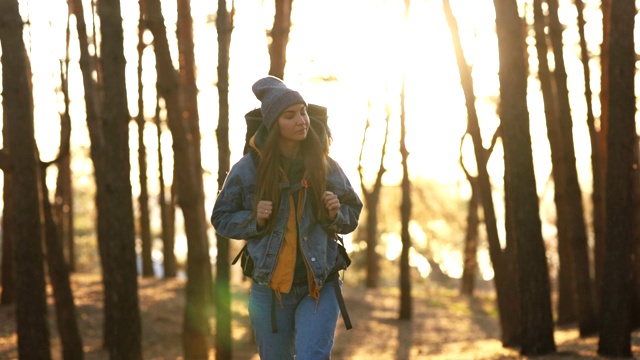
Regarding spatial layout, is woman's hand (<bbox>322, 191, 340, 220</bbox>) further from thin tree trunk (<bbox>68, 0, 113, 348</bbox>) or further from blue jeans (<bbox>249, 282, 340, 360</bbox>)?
thin tree trunk (<bbox>68, 0, 113, 348</bbox>)

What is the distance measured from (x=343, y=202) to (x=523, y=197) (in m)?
6.19

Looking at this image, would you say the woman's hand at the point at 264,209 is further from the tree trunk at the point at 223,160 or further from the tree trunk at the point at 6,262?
the tree trunk at the point at 6,262

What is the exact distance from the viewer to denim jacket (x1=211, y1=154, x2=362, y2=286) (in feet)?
19.4

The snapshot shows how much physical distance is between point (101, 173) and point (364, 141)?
17.0m

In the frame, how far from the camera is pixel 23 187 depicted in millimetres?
11117

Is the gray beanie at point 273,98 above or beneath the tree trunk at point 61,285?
above

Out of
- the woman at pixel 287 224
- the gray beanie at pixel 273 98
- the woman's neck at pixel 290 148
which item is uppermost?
the gray beanie at pixel 273 98

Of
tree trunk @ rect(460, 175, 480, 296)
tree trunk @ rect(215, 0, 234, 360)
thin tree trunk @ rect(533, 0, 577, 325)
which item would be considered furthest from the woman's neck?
tree trunk @ rect(460, 175, 480, 296)

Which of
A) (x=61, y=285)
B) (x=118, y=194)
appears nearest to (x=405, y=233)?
(x=61, y=285)

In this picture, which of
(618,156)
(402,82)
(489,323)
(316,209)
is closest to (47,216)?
(618,156)

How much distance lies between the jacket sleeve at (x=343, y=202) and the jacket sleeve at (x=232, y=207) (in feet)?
1.59

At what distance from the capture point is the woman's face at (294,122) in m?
5.93

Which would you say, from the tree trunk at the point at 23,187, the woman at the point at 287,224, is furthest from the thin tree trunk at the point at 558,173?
the woman at the point at 287,224

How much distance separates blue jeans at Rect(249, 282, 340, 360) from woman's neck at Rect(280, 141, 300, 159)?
2.53 ft
